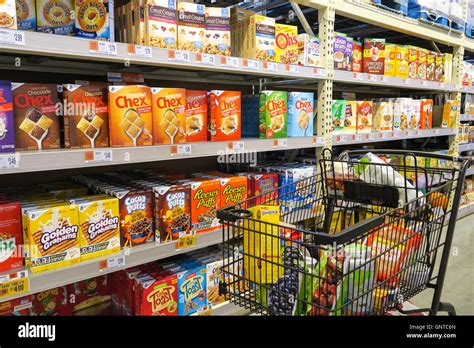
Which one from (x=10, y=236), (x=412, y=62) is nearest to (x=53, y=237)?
(x=10, y=236)

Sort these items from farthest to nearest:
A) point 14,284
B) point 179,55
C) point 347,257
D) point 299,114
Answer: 1. point 299,114
2. point 179,55
3. point 14,284
4. point 347,257

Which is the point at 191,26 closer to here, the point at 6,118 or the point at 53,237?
the point at 6,118

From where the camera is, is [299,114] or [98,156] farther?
[299,114]

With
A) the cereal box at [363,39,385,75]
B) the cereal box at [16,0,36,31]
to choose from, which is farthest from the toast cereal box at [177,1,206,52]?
the cereal box at [363,39,385,75]

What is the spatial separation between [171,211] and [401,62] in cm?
240

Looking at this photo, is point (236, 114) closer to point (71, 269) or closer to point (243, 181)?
point (243, 181)

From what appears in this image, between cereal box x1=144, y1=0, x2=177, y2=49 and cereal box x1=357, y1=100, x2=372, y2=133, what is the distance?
1.64 metres

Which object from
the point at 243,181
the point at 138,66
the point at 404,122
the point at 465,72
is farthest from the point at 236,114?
the point at 465,72

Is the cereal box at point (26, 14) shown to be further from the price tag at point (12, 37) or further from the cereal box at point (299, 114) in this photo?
the cereal box at point (299, 114)

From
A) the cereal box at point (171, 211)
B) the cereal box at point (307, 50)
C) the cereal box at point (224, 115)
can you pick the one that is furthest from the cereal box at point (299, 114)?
the cereal box at point (171, 211)

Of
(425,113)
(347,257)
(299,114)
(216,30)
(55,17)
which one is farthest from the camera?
(425,113)

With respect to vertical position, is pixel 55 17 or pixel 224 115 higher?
pixel 55 17

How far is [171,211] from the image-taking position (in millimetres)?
1891

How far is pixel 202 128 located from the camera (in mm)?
2021
